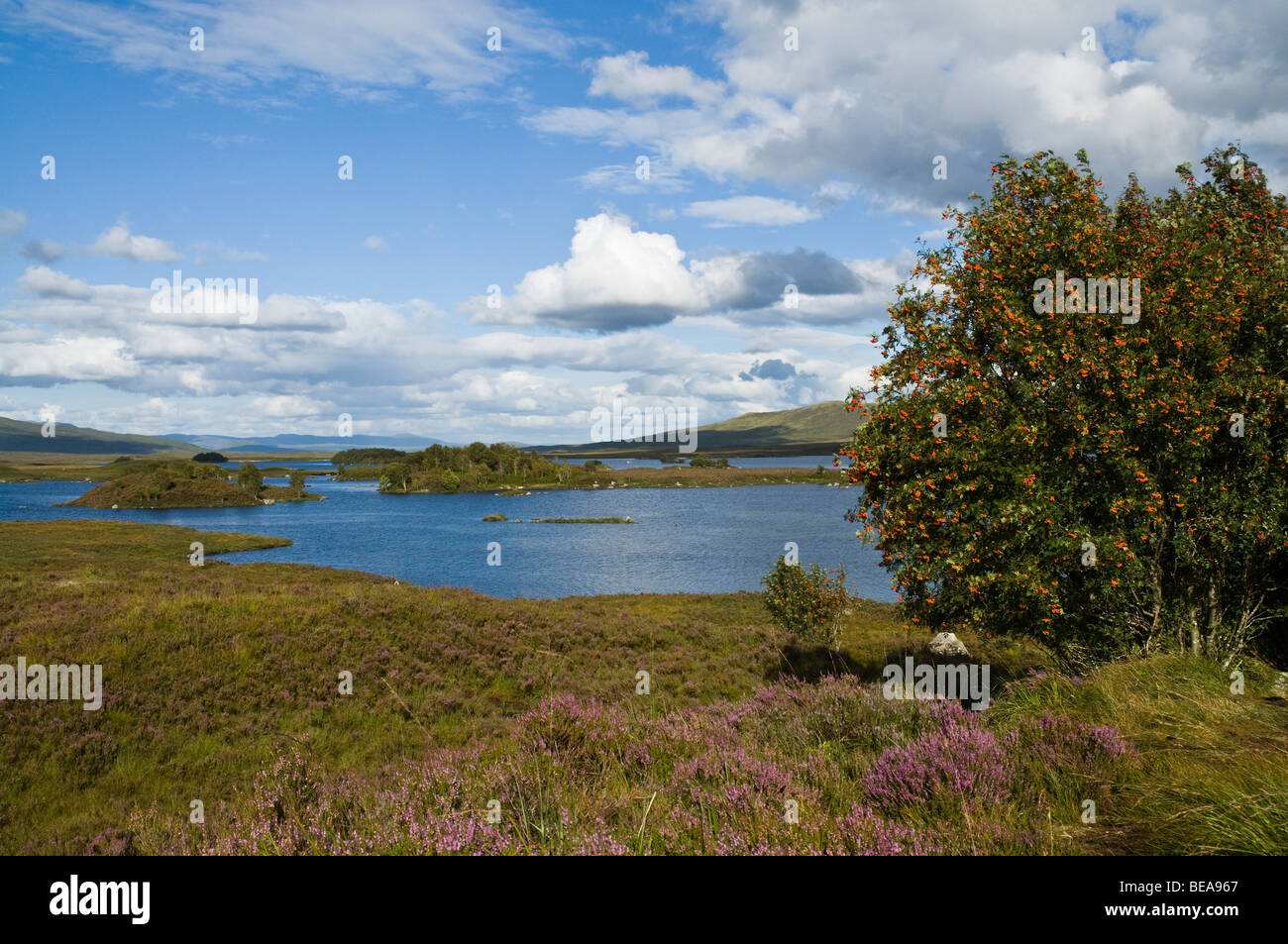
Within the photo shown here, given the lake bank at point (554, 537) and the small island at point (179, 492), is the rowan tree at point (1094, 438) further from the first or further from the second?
the small island at point (179, 492)

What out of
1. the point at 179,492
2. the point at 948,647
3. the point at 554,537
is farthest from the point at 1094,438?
the point at 179,492

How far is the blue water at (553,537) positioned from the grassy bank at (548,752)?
35917 millimetres

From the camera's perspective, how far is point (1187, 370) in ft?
42.6

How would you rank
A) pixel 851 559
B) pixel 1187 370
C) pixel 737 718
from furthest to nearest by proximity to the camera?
pixel 851 559 → pixel 1187 370 → pixel 737 718

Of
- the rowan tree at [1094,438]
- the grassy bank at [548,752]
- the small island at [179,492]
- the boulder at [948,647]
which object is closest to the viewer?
the grassy bank at [548,752]

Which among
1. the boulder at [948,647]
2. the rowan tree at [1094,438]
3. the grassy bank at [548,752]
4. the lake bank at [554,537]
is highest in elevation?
the rowan tree at [1094,438]

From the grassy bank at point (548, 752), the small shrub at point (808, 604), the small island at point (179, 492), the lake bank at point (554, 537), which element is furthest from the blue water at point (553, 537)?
the grassy bank at point (548, 752)

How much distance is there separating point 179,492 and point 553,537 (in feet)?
319

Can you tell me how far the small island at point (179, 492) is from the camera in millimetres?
141750
